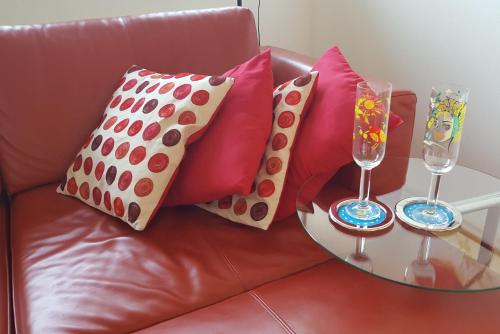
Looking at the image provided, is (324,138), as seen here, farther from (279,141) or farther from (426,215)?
(426,215)

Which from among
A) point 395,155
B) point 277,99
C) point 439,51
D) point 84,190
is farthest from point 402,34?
point 84,190

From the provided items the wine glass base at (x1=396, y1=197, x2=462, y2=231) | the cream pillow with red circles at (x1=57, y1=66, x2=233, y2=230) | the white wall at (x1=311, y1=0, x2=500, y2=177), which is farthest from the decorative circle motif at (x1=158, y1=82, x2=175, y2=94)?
the white wall at (x1=311, y1=0, x2=500, y2=177)

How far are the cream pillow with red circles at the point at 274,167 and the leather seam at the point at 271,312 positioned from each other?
0.21 m

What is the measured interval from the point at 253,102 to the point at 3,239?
728 millimetres

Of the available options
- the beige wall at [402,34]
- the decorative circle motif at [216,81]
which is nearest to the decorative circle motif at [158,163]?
the decorative circle motif at [216,81]

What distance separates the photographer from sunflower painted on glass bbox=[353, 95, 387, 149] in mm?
1003

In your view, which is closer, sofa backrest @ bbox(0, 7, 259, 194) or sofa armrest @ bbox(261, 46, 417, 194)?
sofa armrest @ bbox(261, 46, 417, 194)

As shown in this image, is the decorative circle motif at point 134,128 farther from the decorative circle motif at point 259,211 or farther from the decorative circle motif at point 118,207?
the decorative circle motif at point 259,211

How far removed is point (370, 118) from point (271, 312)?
438 millimetres

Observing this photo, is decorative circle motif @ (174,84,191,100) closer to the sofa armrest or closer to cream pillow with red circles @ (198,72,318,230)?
cream pillow with red circles @ (198,72,318,230)

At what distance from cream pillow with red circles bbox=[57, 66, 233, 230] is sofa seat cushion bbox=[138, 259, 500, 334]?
0.34 m

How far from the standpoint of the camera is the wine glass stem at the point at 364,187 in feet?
3.66

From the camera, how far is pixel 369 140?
1021 mm

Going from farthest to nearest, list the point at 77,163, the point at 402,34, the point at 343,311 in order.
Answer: the point at 402,34, the point at 77,163, the point at 343,311
